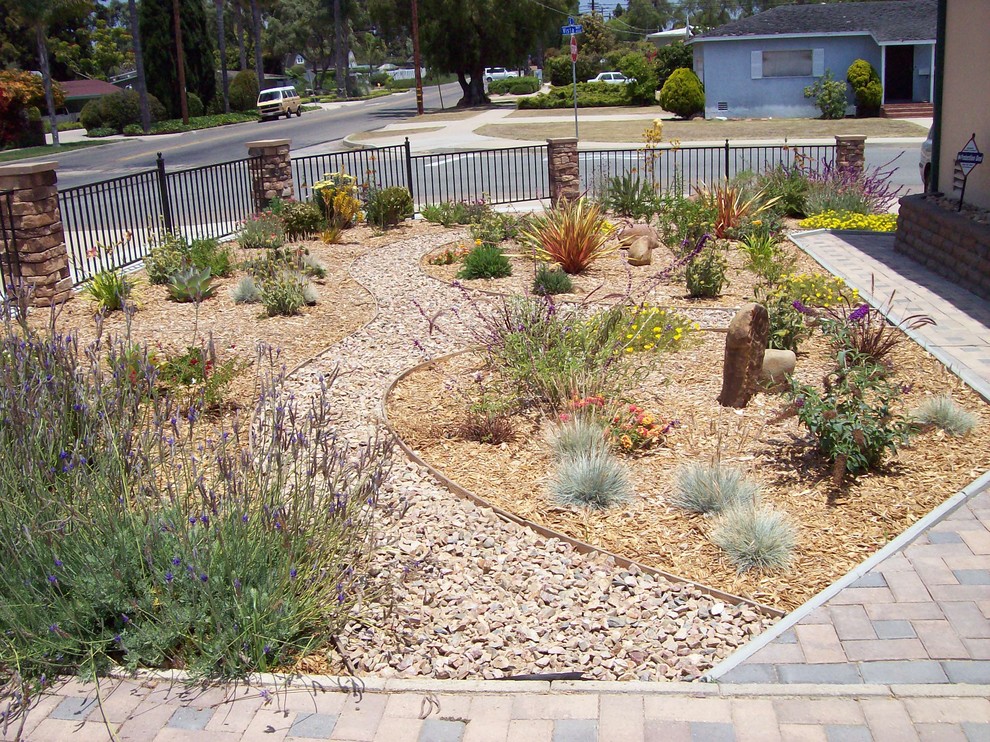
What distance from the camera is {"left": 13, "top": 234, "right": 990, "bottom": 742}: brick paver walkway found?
11.8ft

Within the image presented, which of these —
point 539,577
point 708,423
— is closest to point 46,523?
point 539,577

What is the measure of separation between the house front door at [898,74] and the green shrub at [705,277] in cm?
3377

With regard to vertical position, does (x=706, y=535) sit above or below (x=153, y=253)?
below

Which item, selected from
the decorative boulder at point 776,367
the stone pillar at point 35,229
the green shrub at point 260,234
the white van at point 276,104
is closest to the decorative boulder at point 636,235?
the green shrub at point 260,234

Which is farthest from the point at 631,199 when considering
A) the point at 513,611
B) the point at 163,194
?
the point at 513,611

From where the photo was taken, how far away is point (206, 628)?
13.5 ft

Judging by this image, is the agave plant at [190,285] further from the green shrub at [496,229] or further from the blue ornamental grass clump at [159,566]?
the blue ornamental grass clump at [159,566]

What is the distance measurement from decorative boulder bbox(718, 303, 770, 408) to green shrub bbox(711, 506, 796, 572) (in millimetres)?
1689

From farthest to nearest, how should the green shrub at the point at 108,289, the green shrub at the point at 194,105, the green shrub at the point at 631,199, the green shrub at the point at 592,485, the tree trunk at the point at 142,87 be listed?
the green shrub at the point at 194,105
the tree trunk at the point at 142,87
the green shrub at the point at 631,199
the green shrub at the point at 108,289
the green shrub at the point at 592,485

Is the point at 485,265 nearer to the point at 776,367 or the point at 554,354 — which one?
the point at 554,354

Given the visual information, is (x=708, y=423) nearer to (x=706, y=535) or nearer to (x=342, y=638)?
(x=706, y=535)

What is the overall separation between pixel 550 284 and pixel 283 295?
100 inches

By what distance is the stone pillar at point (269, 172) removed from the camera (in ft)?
50.5

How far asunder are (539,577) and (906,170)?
18929 millimetres
